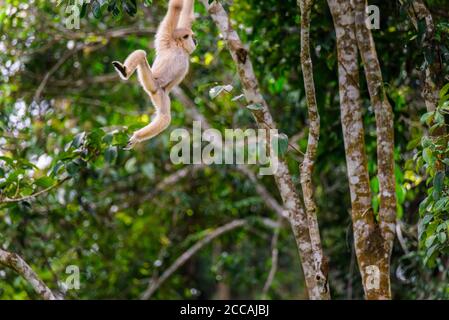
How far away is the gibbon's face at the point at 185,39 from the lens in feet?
18.9

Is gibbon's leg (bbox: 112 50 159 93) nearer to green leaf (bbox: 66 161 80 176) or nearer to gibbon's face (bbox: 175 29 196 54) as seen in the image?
gibbon's face (bbox: 175 29 196 54)

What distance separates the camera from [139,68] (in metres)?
5.38

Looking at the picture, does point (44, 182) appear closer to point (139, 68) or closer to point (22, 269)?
point (22, 269)

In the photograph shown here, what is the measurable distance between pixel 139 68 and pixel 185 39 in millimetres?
641

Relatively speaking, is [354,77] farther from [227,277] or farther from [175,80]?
[227,277]

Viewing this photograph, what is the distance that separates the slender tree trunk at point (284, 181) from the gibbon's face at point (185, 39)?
419mm

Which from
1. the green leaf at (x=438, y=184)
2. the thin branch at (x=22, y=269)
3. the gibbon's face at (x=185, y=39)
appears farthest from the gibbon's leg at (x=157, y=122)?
the green leaf at (x=438, y=184)

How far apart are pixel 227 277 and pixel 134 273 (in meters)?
1.42

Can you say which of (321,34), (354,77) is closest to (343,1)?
(354,77)

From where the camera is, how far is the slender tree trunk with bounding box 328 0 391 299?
15.5 ft

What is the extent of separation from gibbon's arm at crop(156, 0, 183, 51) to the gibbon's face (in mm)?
95

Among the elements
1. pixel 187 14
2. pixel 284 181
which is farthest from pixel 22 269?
pixel 187 14

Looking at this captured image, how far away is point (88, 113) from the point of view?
980 centimetres
